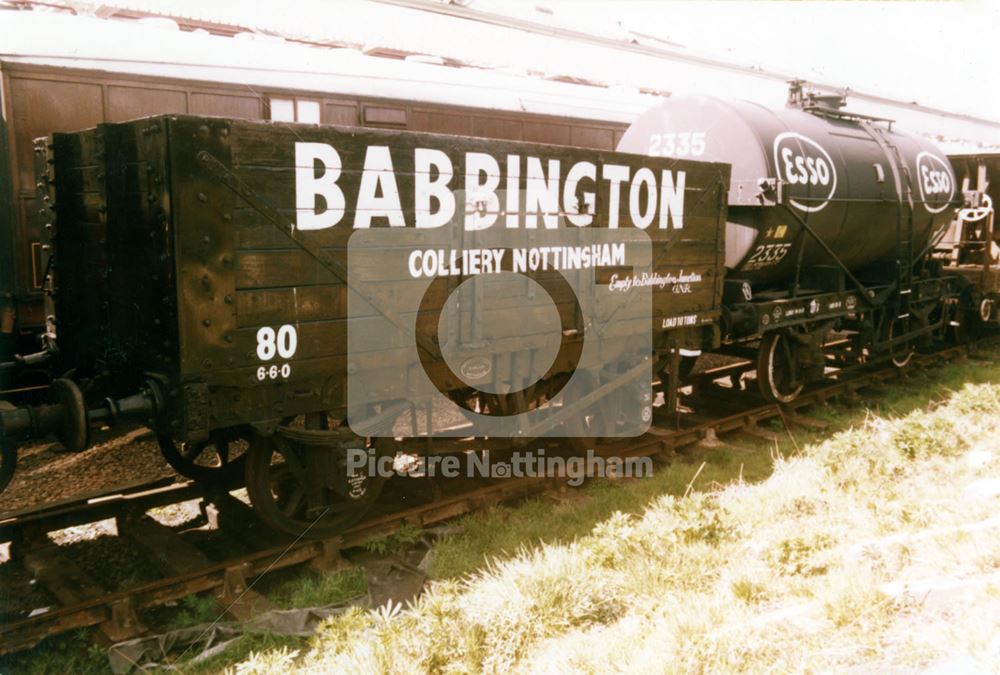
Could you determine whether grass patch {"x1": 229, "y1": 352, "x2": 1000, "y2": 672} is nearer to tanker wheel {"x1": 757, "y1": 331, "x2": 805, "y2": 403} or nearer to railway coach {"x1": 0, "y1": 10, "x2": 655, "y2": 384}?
tanker wheel {"x1": 757, "y1": 331, "x2": 805, "y2": 403}

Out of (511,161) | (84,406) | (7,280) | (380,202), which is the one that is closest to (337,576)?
(84,406)

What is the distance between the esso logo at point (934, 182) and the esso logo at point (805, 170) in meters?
2.33

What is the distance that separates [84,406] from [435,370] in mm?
2183

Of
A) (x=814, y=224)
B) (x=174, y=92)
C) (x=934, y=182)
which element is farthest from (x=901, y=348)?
(x=174, y=92)

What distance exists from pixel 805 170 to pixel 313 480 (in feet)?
19.2

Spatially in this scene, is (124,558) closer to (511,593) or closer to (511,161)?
(511,593)

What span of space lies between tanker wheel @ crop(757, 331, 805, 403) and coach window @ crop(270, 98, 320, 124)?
572 cm

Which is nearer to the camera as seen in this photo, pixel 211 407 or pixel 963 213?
pixel 211 407

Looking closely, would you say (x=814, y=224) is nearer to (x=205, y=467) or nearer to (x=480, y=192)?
(x=480, y=192)

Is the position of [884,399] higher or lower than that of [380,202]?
lower

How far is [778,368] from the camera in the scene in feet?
30.5

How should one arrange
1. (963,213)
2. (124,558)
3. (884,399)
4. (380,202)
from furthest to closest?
(963,213) < (884,399) < (124,558) < (380,202)

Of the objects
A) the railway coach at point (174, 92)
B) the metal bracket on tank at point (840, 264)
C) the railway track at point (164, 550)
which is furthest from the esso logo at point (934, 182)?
the railway track at point (164, 550)

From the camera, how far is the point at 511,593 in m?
4.48
